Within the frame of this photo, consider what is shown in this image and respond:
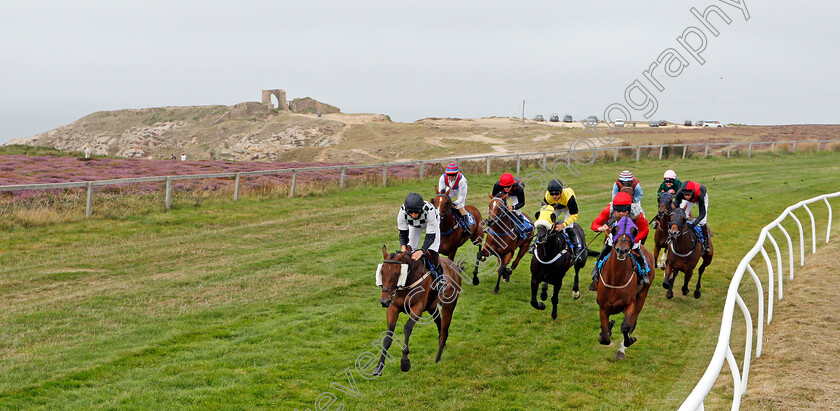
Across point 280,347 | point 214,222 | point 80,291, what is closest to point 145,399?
point 280,347

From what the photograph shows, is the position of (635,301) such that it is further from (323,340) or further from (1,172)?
(1,172)

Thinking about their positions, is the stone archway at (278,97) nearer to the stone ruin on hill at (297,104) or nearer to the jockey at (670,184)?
the stone ruin on hill at (297,104)

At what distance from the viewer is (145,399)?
7137 mm

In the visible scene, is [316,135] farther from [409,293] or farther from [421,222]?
[409,293]

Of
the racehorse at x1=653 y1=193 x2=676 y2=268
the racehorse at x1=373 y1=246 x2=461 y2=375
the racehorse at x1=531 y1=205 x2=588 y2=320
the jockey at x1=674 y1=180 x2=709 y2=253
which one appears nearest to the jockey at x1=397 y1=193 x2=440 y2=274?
the racehorse at x1=373 y1=246 x2=461 y2=375

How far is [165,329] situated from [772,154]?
39.3 meters

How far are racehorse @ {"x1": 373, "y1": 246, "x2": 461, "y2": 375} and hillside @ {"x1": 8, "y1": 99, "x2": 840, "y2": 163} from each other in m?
43.3

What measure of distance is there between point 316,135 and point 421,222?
220 ft

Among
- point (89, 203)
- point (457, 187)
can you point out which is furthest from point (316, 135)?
point (457, 187)

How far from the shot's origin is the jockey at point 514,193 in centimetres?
1235

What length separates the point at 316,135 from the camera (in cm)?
7462

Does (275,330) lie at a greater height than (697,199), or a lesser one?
lesser

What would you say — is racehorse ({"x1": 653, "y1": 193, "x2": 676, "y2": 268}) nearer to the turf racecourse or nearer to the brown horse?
the turf racecourse

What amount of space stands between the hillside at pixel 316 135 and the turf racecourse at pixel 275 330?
128 feet
